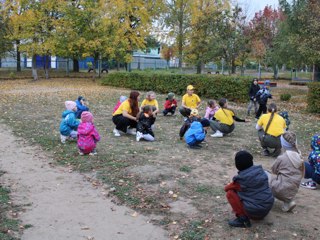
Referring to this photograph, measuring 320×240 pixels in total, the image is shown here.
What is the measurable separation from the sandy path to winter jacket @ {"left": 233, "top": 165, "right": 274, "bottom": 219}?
42.1 inches

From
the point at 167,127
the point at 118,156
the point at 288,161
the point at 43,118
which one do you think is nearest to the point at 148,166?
the point at 118,156

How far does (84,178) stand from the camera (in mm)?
6637

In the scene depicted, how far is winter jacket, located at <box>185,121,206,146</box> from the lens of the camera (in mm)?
8789

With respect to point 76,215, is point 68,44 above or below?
above

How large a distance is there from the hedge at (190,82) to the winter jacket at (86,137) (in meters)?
11.7

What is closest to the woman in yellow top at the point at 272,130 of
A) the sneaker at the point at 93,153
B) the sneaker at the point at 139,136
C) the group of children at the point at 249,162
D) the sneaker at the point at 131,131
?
the group of children at the point at 249,162

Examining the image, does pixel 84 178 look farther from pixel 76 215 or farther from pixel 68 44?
pixel 68 44

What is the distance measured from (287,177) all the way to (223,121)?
5.03 metres

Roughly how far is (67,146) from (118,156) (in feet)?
4.88

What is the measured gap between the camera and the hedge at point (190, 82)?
1859 centimetres

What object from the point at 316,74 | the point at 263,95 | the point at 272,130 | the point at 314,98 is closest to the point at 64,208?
the point at 272,130

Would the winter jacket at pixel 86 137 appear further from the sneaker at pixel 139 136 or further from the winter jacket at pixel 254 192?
the winter jacket at pixel 254 192

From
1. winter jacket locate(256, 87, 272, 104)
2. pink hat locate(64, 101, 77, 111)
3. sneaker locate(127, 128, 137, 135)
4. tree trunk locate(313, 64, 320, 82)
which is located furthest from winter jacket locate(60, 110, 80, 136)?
tree trunk locate(313, 64, 320, 82)

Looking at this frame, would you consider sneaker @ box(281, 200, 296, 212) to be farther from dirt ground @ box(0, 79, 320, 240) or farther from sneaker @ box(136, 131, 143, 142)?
sneaker @ box(136, 131, 143, 142)
